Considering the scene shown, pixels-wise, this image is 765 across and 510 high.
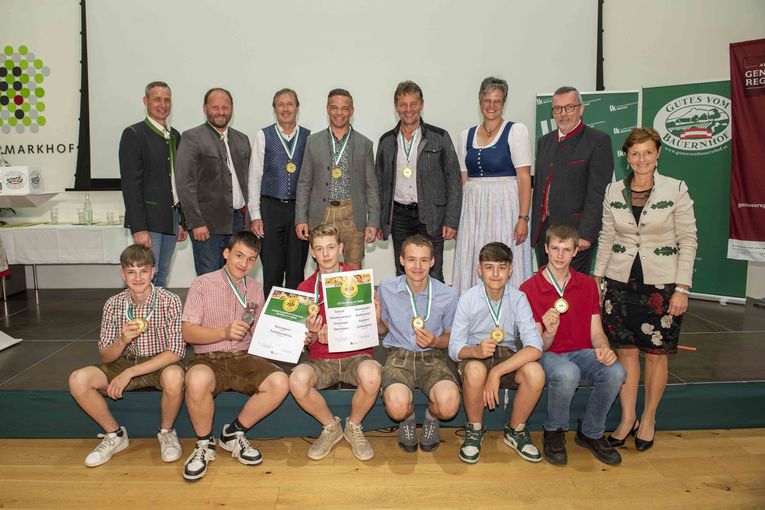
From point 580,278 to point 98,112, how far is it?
17.6 feet

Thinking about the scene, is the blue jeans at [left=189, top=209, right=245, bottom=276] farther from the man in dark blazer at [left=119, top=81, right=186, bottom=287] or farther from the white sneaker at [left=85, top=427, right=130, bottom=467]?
the white sneaker at [left=85, top=427, right=130, bottom=467]

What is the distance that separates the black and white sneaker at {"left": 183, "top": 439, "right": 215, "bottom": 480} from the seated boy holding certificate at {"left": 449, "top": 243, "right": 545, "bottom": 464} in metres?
1.24

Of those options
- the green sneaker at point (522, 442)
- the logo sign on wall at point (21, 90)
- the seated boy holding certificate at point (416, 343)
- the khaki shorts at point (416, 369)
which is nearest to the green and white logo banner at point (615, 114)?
the seated boy holding certificate at point (416, 343)

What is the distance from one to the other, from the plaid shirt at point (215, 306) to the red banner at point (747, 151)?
15.2 feet

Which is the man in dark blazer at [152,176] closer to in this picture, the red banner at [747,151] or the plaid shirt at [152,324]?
the plaid shirt at [152,324]

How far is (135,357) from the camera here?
2.88 metres

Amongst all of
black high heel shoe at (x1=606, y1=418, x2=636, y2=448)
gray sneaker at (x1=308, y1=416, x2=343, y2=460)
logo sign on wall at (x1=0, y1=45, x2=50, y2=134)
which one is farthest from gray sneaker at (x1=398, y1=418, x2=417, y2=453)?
logo sign on wall at (x1=0, y1=45, x2=50, y2=134)

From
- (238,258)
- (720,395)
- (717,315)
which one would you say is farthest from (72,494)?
(717,315)

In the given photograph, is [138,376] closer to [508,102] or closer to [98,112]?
[98,112]

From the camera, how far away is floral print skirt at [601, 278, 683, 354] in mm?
2830

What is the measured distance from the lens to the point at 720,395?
10.3 ft

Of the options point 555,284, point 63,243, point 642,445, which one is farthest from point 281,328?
point 63,243

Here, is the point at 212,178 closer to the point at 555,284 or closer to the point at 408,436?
the point at 408,436

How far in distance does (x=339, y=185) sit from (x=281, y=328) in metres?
1.30
